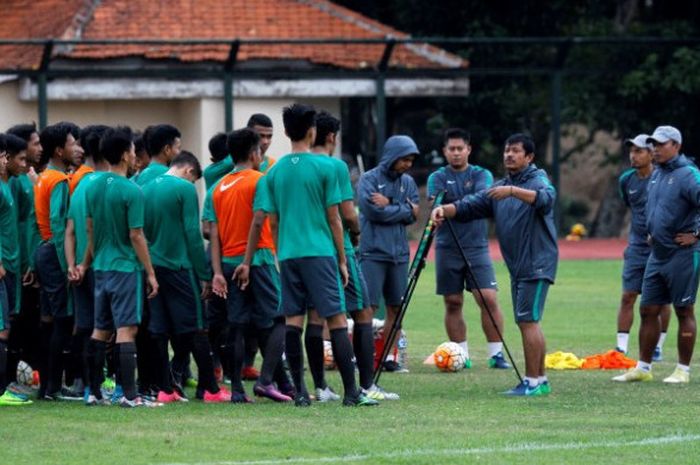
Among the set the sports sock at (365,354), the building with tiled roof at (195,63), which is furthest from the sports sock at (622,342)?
the building with tiled roof at (195,63)

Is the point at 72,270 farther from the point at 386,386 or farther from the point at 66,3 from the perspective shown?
the point at 66,3

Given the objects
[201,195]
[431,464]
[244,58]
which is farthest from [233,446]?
[244,58]

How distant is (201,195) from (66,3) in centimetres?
694

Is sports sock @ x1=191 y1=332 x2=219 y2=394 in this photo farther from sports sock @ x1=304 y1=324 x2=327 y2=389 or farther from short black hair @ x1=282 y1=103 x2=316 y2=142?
short black hair @ x1=282 y1=103 x2=316 y2=142

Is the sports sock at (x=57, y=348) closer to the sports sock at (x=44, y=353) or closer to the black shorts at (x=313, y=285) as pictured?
the sports sock at (x=44, y=353)

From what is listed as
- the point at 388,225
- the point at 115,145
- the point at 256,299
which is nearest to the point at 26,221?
the point at 115,145

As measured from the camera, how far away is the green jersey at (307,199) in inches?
476

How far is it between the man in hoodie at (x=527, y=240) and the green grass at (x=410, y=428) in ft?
1.26

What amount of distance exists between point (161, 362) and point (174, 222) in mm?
1073

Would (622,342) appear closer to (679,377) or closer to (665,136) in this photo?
(679,377)

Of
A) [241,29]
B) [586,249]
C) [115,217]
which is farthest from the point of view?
[241,29]

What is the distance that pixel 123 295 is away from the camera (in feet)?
39.9

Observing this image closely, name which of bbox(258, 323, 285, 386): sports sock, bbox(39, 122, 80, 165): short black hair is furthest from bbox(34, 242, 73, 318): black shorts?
bbox(258, 323, 285, 386): sports sock

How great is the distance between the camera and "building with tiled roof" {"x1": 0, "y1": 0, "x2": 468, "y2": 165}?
28.0 m
